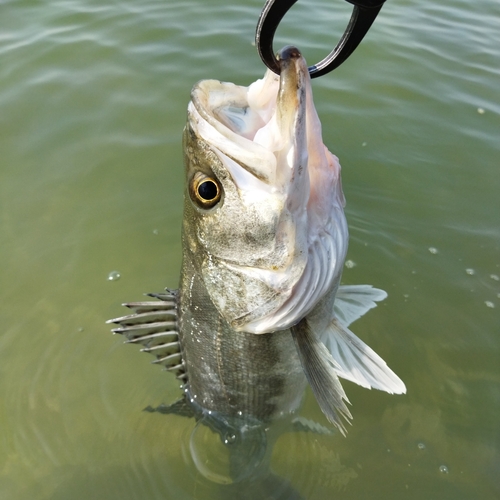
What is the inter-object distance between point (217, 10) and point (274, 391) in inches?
233

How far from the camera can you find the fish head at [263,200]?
169 centimetres

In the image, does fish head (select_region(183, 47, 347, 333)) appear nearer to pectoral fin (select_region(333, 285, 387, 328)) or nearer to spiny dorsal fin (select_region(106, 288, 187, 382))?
spiny dorsal fin (select_region(106, 288, 187, 382))

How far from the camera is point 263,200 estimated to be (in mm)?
1739

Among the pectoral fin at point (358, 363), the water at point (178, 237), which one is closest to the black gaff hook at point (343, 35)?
the pectoral fin at point (358, 363)

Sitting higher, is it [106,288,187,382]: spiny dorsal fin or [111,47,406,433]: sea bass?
[111,47,406,433]: sea bass

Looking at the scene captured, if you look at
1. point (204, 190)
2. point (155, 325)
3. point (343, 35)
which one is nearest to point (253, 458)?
point (155, 325)

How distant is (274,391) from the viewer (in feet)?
8.05

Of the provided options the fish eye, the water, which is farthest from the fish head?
the water

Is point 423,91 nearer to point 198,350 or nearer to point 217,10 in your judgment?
point 217,10

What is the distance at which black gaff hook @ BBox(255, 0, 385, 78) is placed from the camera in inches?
48.3

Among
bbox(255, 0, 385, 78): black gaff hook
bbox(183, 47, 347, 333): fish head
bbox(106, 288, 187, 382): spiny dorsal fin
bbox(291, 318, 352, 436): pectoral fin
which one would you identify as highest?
bbox(255, 0, 385, 78): black gaff hook

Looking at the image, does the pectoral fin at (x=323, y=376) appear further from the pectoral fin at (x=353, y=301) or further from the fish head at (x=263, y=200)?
the pectoral fin at (x=353, y=301)

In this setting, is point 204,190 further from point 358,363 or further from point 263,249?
point 358,363

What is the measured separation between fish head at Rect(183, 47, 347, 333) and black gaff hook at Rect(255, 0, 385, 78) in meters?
0.19
